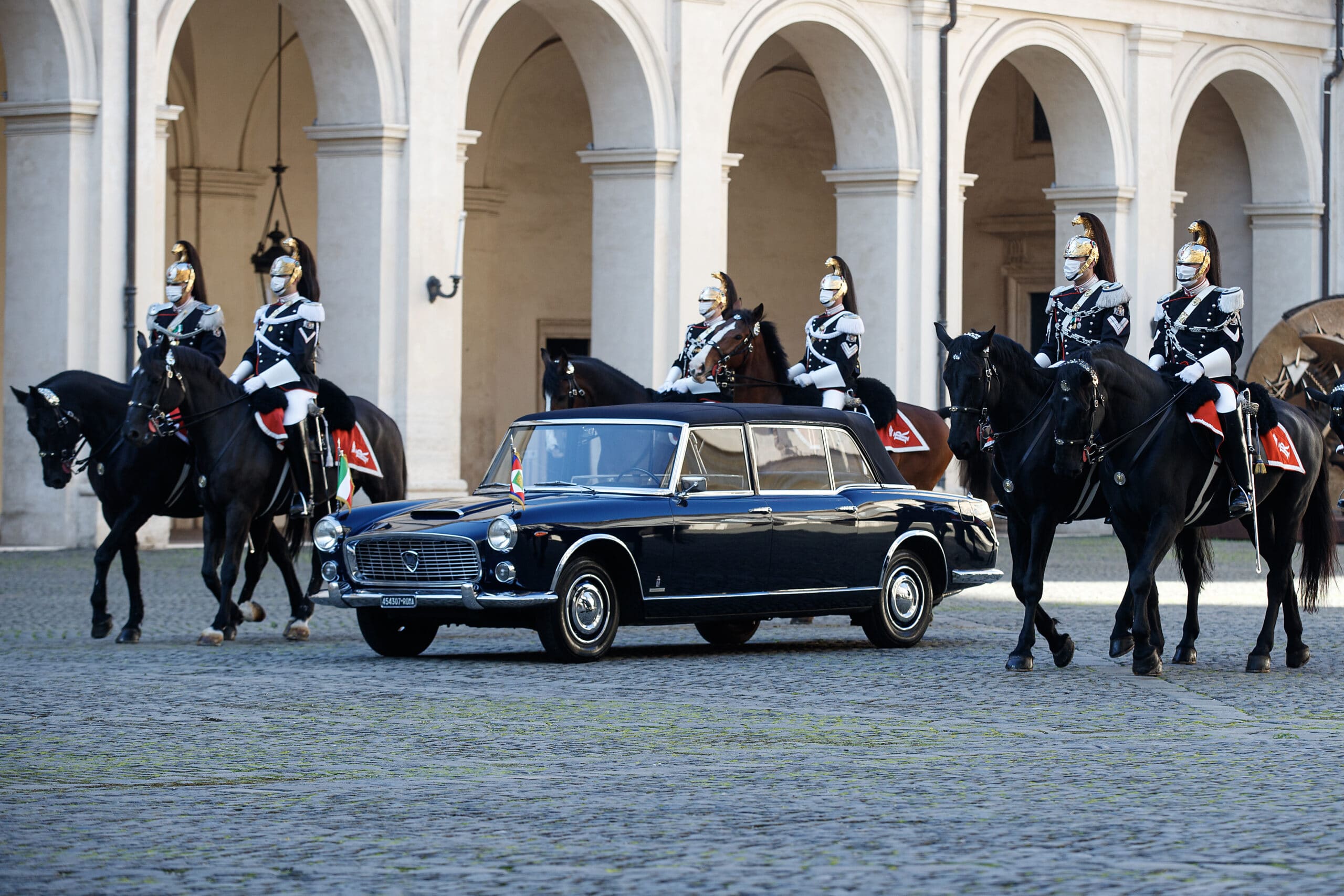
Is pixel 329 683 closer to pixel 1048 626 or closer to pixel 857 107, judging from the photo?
pixel 1048 626

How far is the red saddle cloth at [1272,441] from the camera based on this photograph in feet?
39.0

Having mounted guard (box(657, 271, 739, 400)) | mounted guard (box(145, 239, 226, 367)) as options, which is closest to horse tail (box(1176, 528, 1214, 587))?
mounted guard (box(657, 271, 739, 400))

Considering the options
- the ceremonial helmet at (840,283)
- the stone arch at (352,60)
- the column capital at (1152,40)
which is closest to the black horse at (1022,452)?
the ceremonial helmet at (840,283)

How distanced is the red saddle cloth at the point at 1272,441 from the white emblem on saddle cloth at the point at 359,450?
528 centimetres

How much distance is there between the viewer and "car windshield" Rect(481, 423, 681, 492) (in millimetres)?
12570

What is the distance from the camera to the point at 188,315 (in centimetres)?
1455

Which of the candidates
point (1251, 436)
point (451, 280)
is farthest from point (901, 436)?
point (451, 280)

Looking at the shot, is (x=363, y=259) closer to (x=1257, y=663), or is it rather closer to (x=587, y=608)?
(x=587, y=608)

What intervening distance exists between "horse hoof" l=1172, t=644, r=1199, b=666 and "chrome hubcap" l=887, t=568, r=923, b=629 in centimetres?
161

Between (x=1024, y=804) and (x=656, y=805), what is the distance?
1158 millimetres

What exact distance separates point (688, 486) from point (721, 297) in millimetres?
4179

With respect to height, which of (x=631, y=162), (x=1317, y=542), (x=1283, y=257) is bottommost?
(x=1317, y=542)

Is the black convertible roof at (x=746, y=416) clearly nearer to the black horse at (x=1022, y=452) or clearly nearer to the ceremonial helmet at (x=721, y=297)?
the black horse at (x=1022, y=452)

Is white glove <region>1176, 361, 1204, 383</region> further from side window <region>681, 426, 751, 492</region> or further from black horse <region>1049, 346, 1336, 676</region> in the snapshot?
side window <region>681, 426, 751, 492</region>
